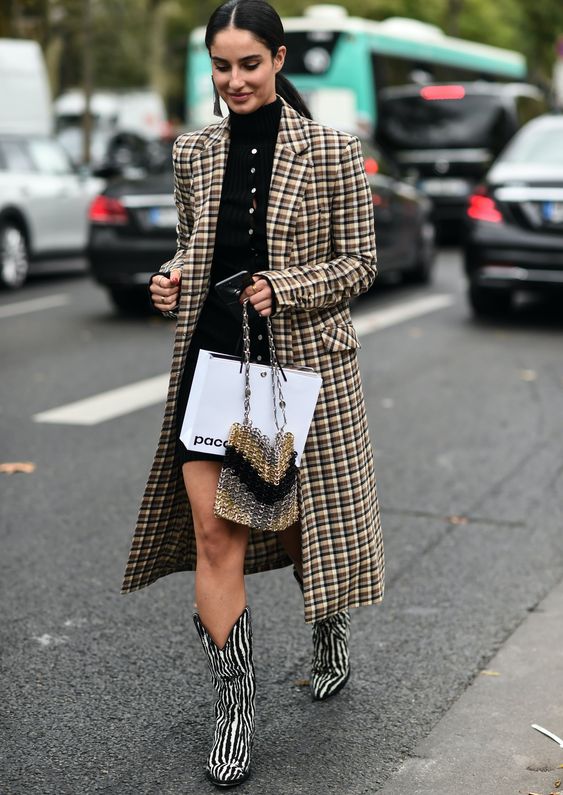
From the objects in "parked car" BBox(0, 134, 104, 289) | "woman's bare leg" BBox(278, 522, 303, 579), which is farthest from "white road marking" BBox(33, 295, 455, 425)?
"parked car" BBox(0, 134, 104, 289)

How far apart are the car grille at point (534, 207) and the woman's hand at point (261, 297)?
8.14m

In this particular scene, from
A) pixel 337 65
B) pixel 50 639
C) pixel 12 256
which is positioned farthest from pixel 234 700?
pixel 337 65

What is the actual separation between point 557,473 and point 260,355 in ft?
12.0

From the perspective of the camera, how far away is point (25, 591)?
5020 millimetres

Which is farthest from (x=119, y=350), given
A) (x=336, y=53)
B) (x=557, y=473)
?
(x=336, y=53)

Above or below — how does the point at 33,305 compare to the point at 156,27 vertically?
above

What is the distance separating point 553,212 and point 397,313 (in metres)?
2.15

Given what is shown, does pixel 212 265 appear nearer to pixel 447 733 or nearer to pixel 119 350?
pixel 447 733

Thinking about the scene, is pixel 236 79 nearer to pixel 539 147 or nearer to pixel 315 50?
pixel 539 147

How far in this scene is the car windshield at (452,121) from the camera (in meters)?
18.7

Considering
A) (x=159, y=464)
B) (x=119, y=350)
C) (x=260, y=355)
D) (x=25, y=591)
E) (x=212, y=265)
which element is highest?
(x=212, y=265)

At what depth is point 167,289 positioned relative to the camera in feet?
11.3

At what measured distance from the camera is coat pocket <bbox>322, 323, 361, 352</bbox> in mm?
3543

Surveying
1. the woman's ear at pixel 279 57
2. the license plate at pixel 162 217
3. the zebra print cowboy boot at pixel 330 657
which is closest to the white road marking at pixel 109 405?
the license plate at pixel 162 217
